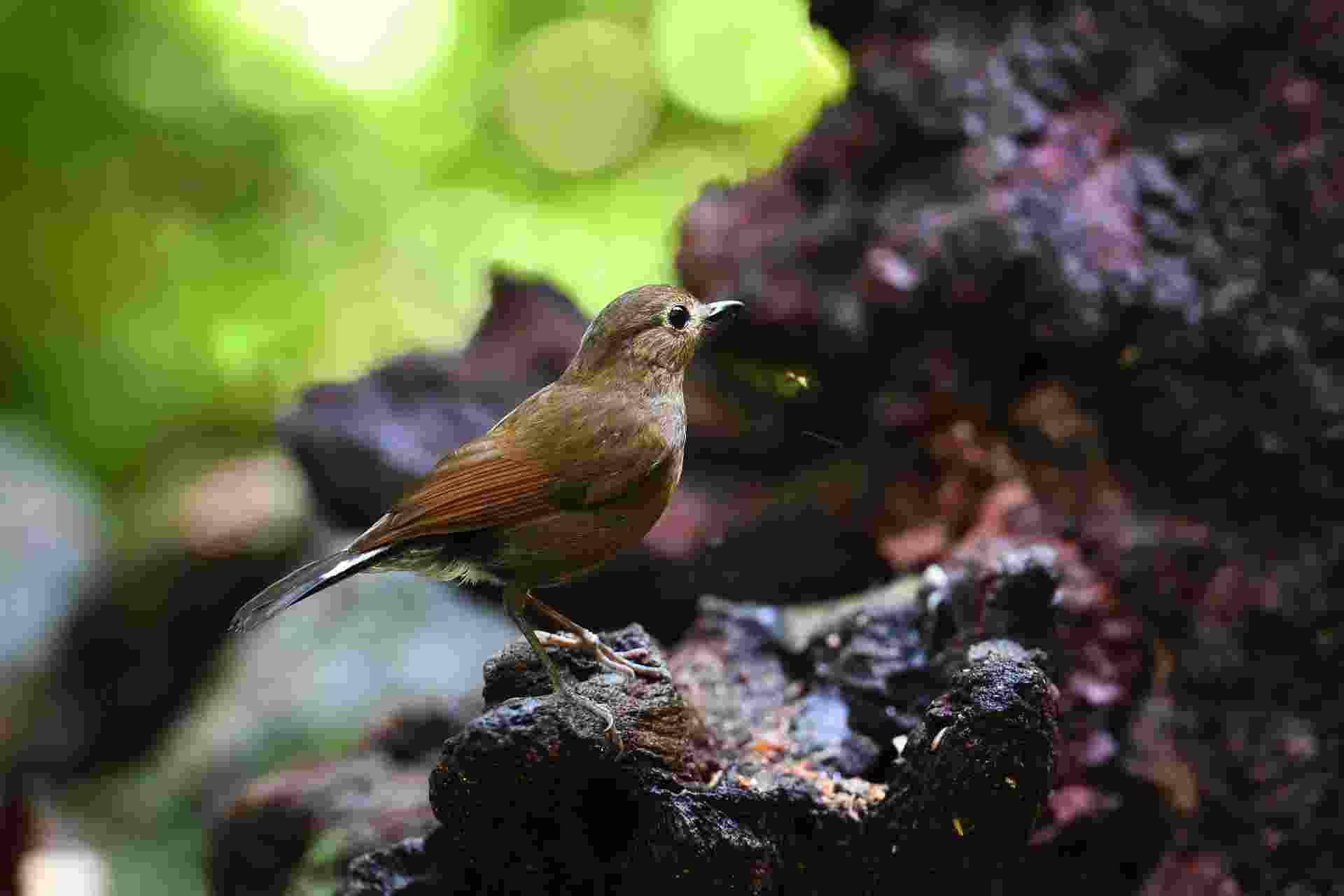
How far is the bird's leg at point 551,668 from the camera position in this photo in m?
2.16

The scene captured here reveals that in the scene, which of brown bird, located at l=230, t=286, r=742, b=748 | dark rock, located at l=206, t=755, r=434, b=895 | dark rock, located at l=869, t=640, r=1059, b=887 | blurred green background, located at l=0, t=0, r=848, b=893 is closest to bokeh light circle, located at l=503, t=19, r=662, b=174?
blurred green background, located at l=0, t=0, r=848, b=893

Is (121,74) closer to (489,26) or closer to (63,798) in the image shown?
(489,26)

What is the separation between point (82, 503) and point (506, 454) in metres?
5.84

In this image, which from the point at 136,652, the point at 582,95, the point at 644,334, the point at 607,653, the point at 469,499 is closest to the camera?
the point at 469,499

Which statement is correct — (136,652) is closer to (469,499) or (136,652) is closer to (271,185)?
(271,185)

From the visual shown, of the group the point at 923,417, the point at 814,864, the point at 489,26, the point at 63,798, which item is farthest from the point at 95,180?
the point at 814,864

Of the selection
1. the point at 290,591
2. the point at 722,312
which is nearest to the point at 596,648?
the point at 290,591

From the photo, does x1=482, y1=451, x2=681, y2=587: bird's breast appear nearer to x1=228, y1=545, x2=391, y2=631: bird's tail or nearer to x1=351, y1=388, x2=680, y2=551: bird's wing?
x1=351, y1=388, x2=680, y2=551: bird's wing

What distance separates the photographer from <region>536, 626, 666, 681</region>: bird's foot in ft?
8.16

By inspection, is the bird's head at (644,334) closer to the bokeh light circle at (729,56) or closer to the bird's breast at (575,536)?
the bird's breast at (575,536)

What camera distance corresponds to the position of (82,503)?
7.35m

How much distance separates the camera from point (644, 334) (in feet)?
9.02

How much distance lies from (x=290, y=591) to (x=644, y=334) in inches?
39.0

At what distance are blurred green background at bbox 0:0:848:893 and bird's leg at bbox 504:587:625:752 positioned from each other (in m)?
4.37
